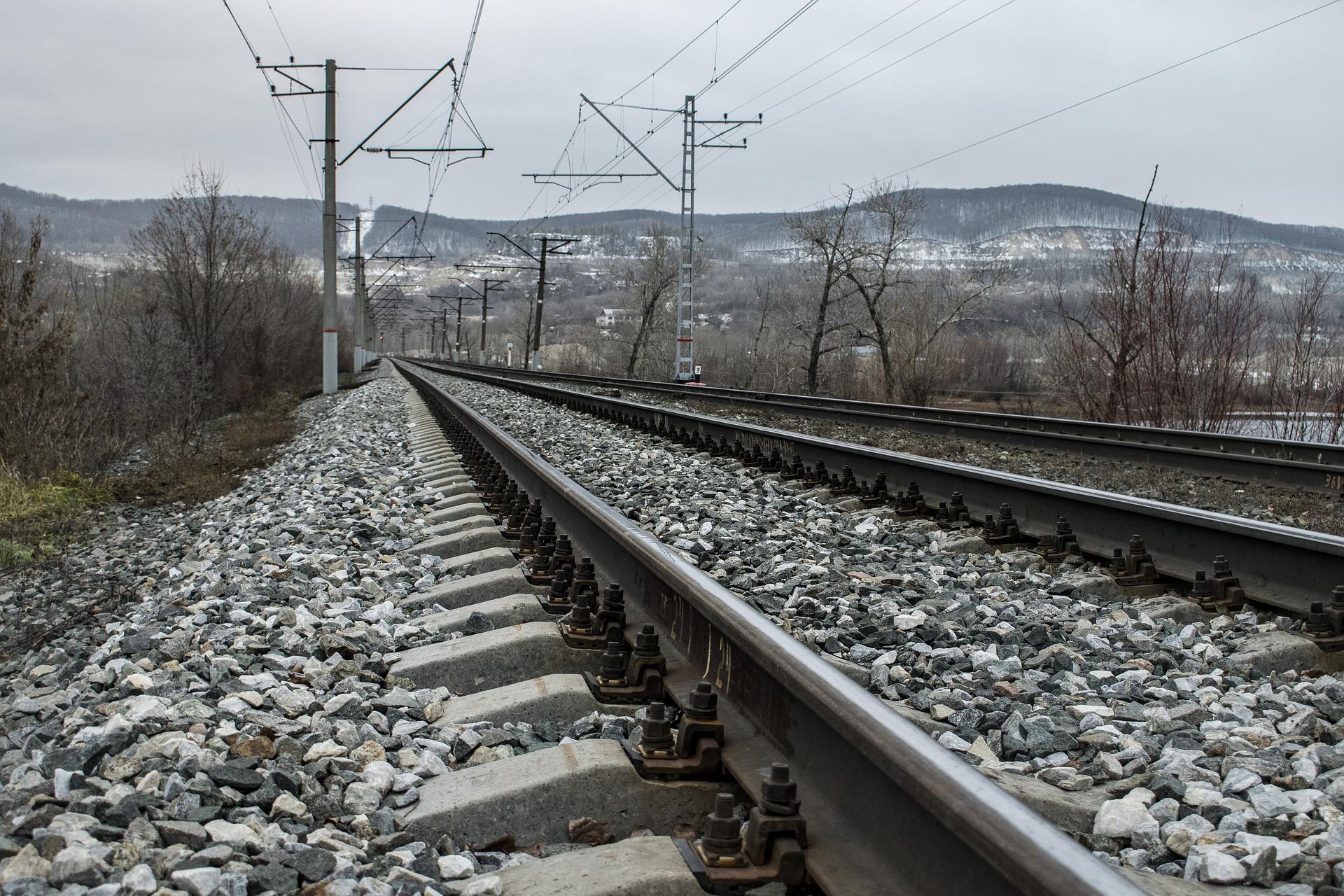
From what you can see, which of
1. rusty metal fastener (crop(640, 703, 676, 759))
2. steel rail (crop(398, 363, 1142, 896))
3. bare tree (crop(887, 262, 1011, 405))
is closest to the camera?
steel rail (crop(398, 363, 1142, 896))

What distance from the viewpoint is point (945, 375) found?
32.8 m

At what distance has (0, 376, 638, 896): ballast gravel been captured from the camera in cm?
203

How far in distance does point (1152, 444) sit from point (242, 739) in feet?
33.6

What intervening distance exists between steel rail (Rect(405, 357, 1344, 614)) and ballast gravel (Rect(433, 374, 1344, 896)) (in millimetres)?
281

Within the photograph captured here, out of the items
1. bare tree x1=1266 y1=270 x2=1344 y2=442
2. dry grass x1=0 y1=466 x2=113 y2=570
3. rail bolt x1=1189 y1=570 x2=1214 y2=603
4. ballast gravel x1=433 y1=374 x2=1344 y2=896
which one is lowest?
dry grass x1=0 y1=466 x2=113 y2=570

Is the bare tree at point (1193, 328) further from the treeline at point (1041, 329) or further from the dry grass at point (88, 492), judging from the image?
the dry grass at point (88, 492)

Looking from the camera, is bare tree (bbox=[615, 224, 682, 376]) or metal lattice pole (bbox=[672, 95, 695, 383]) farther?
bare tree (bbox=[615, 224, 682, 376])

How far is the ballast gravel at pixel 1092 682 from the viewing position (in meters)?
2.22

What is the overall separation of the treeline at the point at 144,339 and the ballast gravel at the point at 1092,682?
1054 cm

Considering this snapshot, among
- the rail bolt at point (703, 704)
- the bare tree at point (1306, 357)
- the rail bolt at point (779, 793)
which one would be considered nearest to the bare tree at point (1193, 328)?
the bare tree at point (1306, 357)

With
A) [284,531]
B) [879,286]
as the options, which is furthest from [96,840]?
[879,286]

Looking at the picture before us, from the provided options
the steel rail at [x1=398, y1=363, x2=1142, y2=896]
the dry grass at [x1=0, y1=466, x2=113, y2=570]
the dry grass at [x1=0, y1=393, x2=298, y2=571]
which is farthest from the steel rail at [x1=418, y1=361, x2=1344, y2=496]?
the dry grass at [x1=0, y1=466, x2=113, y2=570]

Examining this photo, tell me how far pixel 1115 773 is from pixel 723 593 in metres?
1.18

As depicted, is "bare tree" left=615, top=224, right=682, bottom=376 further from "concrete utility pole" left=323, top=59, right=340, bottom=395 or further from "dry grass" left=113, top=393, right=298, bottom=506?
"dry grass" left=113, top=393, right=298, bottom=506
